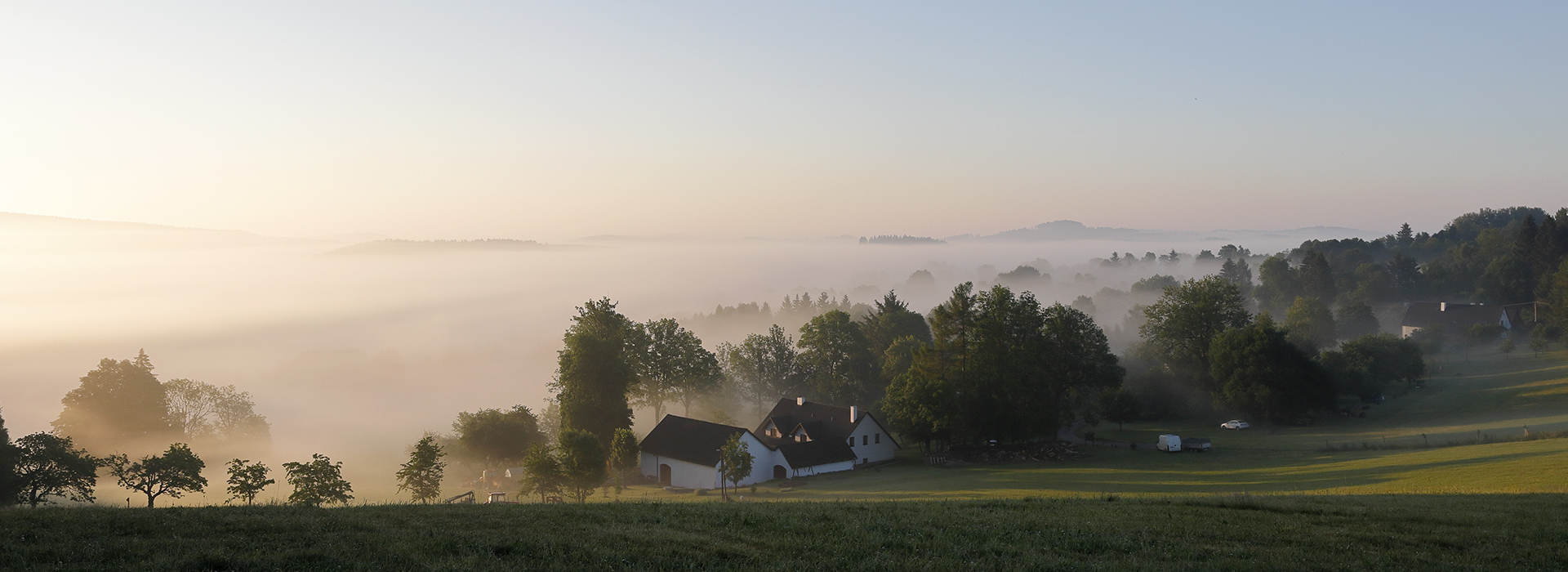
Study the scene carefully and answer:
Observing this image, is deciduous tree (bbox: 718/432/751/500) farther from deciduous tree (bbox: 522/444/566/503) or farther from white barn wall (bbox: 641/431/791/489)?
deciduous tree (bbox: 522/444/566/503)

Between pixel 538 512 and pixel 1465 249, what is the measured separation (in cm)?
18101

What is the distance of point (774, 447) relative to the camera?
169 feet

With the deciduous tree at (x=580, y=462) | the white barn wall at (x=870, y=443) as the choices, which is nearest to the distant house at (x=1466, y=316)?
the white barn wall at (x=870, y=443)

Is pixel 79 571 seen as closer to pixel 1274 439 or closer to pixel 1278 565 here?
pixel 1278 565

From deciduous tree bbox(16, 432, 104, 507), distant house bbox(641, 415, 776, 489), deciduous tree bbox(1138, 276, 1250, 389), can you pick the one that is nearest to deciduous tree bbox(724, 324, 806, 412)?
distant house bbox(641, 415, 776, 489)

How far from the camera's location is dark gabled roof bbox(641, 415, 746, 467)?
5034cm

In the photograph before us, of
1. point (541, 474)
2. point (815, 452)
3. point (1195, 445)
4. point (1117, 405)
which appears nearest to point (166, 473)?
point (541, 474)

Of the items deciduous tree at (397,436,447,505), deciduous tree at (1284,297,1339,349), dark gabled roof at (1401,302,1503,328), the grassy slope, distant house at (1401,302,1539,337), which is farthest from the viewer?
dark gabled roof at (1401,302,1503,328)

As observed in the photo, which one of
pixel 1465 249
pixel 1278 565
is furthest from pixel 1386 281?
pixel 1278 565

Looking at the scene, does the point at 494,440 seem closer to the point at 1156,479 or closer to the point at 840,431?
the point at 840,431

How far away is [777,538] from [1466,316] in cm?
12739

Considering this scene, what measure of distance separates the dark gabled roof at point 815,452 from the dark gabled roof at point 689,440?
3.61 meters

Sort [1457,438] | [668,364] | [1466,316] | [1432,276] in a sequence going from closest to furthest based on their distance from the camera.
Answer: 1. [1457,438]
2. [668,364]
3. [1466,316]
4. [1432,276]

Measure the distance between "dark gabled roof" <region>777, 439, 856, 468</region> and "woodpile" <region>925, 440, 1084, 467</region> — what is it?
5.83 metres
